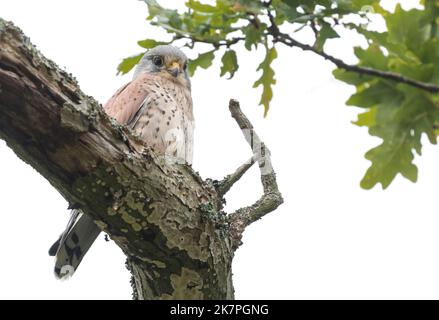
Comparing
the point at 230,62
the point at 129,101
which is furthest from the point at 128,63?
the point at 129,101

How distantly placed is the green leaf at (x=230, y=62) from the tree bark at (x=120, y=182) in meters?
0.66

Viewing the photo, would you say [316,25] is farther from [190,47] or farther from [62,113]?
[62,113]

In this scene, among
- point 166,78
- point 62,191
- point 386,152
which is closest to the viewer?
point 386,152

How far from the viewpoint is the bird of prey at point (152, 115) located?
4508 mm

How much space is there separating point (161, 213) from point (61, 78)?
0.81 metres

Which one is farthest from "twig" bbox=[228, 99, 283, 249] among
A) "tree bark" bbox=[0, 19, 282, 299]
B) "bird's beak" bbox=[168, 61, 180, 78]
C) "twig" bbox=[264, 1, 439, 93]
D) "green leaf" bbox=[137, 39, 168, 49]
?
"bird's beak" bbox=[168, 61, 180, 78]

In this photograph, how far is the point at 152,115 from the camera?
5477 millimetres

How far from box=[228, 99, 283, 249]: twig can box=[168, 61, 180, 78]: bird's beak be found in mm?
1976

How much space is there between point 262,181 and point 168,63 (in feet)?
7.71

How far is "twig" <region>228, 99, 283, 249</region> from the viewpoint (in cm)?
418

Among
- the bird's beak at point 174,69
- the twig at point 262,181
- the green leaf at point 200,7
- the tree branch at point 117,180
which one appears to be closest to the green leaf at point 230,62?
the green leaf at point 200,7

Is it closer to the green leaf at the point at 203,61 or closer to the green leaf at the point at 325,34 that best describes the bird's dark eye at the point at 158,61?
the green leaf at the point at 203,61
